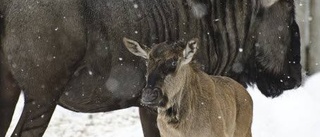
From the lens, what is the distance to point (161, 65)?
19.6 ft

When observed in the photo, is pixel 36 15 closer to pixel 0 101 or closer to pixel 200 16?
pixel 0 101

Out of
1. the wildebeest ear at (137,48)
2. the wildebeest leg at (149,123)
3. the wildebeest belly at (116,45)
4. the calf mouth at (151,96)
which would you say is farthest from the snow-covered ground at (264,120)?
the calf mouth at (151,96)

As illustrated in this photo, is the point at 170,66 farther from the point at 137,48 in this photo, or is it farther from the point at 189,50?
the point at 137,48

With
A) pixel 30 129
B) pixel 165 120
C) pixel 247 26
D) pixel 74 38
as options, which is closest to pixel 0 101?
pixel 30 129

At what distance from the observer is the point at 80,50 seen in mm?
6863

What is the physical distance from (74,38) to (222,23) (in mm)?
1549

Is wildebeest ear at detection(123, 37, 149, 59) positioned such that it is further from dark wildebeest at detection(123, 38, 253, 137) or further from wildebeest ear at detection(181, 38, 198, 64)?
wildebeest ear at detection(181, 38, 198, 64)

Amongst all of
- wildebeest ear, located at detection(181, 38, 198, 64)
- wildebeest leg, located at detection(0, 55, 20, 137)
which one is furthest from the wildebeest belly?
wildebeest ear, located at detection(181, 38, 198, 64)

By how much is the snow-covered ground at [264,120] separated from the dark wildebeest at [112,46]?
4.96 feet

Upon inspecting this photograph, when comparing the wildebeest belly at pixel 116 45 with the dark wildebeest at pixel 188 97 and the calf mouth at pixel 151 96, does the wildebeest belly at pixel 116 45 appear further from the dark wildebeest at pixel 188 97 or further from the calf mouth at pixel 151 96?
the calf mouth at pixel 151 96

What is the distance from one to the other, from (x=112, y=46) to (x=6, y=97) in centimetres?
110

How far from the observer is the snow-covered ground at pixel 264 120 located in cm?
974

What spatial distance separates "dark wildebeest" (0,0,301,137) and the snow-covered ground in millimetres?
1510

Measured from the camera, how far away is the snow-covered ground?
9742 mm
